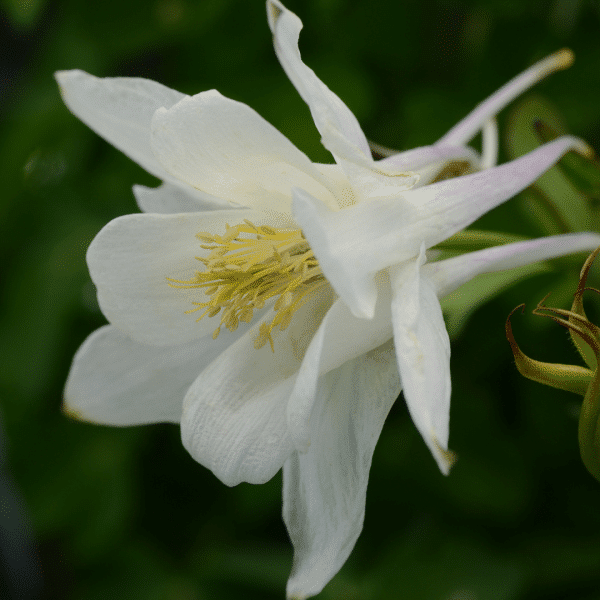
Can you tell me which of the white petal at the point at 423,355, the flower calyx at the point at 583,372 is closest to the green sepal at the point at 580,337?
the flower calyx at the point at 583,372

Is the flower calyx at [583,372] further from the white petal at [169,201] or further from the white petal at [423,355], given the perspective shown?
the white petal at [169,201]

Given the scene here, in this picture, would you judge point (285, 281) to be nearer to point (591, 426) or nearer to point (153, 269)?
point (153, 269)

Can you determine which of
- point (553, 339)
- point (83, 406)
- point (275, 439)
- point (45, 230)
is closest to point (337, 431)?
point (275, 439)

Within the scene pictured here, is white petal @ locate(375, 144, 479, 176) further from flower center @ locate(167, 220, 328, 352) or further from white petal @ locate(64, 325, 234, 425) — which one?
white petal @ locate(64, 325, 234, 425)

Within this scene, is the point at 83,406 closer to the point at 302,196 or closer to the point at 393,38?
the point at 302,196

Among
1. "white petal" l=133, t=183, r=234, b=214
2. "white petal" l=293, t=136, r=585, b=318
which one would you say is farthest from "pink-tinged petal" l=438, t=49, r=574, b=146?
"white petal" l=133, t=183, r=234, b=214

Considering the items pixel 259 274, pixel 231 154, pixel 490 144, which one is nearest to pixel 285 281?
pixel 259 274
